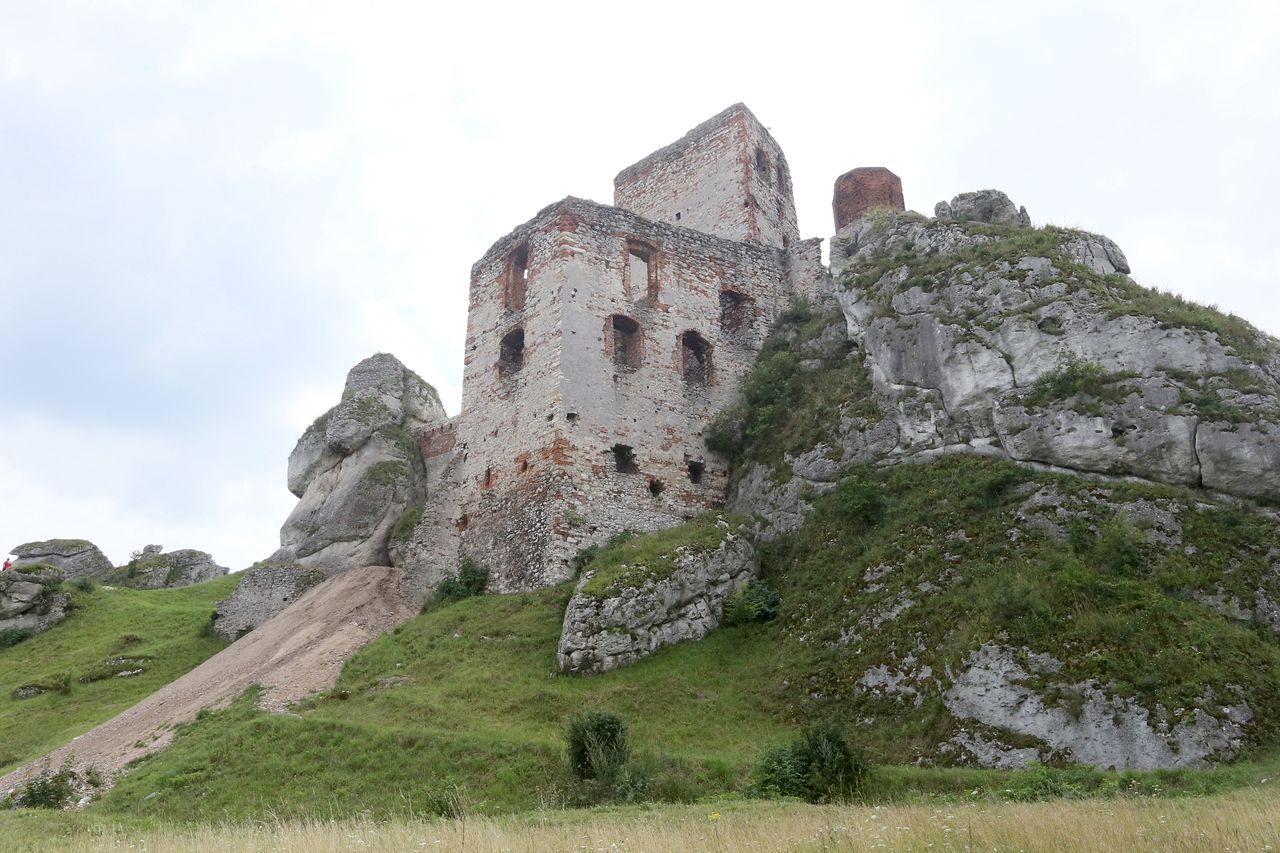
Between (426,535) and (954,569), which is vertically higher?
(426,535)

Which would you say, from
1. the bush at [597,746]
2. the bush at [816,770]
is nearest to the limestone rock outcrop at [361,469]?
the bush at [597,746]

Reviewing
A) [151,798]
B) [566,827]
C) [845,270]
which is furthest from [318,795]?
[845,270]

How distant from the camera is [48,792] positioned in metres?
14.0

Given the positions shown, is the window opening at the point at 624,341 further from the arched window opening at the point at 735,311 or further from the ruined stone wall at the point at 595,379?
the arched window opening at the point at 735,311

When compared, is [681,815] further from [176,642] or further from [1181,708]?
[176,642]

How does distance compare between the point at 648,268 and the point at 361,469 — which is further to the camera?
the point at 361,469

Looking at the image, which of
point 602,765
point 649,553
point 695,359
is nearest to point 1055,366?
point 649,553

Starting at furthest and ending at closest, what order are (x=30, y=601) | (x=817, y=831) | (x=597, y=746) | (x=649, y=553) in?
(x=30, y=601)
(x=649, y=553)
(x=597, y=746)
(x=817, y=831)

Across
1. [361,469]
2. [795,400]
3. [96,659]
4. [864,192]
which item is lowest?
[96,659]

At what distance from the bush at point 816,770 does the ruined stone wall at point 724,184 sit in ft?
66.5

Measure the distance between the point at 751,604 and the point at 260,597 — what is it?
1522 cm

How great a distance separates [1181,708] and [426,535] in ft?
59.1

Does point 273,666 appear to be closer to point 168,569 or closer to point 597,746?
point 597,746

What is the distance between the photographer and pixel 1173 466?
15.5m
